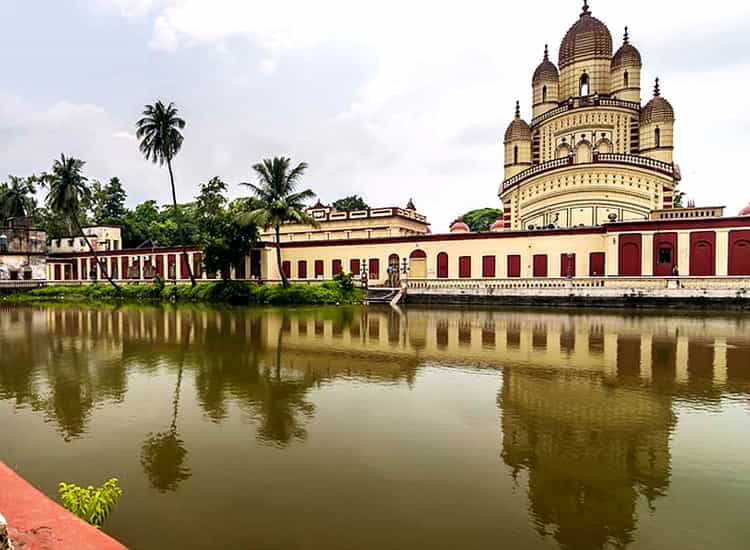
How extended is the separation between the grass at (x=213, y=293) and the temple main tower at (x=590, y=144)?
52.8 feet

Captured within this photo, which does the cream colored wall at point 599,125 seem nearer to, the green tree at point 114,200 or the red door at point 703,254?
the red door at point 703,254

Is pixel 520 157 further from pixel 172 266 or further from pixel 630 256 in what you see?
pixel 172 266

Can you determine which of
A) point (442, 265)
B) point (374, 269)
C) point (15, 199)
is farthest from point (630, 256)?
point (15, 199)

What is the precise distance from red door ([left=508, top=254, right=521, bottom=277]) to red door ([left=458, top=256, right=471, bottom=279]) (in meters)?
2.81

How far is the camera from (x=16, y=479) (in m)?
3.79

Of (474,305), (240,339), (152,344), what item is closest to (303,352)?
(240,339)

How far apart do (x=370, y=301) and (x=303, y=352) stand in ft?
63.6

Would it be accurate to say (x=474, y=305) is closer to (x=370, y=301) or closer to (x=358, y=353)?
(x=370, y=301)

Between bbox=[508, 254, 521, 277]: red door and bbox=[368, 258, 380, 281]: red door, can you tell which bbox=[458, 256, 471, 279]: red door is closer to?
bbox=[508, 254, 521, 277]: red door

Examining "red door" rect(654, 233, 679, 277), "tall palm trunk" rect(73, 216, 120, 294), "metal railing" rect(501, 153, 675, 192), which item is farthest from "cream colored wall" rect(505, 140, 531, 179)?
"tall palm trunk" rect(73, 216, 120, 294)

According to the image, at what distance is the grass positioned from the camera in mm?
32812

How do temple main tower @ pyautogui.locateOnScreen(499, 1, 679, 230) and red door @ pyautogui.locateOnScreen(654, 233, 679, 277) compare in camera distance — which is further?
temple main tower @ pyautogui.locateOnScreen(499, 1, 679, 230)

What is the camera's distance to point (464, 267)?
34938 millimetres

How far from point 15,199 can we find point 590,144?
62.6 m
